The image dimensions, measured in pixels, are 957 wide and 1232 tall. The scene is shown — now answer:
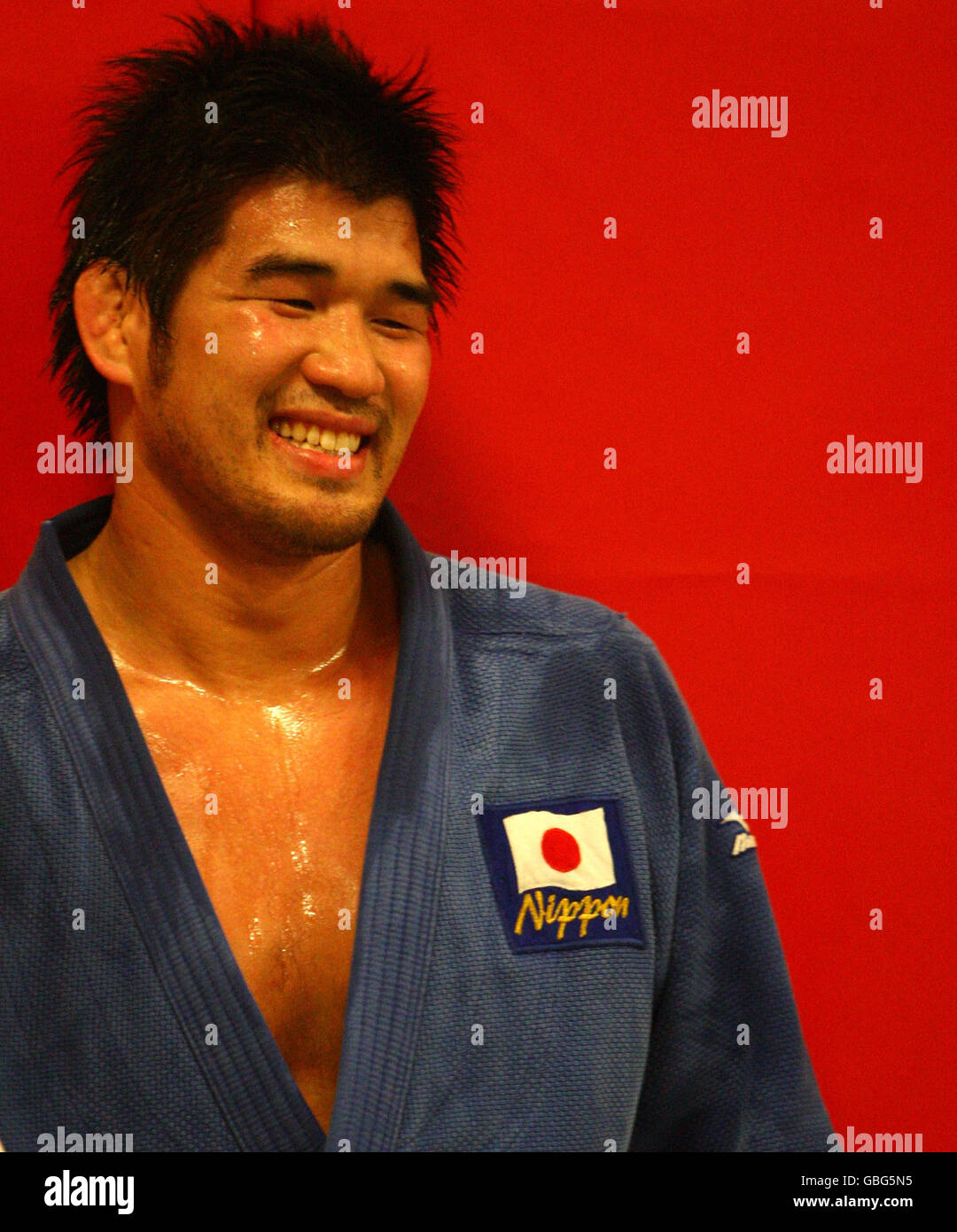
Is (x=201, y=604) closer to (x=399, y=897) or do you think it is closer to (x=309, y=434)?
(x=309, y=434)

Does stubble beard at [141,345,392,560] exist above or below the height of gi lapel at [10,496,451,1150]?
above

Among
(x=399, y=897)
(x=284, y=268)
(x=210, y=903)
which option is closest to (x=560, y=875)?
(x=399, y=897)

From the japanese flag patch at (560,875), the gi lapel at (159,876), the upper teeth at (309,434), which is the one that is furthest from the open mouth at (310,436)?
the japanese flag patch at (560,875)

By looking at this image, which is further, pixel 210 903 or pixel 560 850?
pixel 560 850

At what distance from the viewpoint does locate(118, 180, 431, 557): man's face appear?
1.34 meters

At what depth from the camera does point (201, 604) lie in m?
1.45

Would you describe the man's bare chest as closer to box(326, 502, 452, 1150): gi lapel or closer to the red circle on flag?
box(326, 502, 452, 1150): gi lapel

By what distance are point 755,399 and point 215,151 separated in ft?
2.25

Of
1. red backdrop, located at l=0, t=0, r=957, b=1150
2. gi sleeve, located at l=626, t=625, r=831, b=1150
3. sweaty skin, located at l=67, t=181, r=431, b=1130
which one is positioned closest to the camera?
sweaty skin, located at l=67, t=181, r=431, b=1130

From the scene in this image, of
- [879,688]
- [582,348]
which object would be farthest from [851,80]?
[879,688]

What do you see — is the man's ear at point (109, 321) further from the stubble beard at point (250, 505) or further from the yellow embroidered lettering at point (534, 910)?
the yellow embroidered lettering at point (534, 910)

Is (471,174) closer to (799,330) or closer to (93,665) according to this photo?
(799,330)

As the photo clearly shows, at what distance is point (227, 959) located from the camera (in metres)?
1.23

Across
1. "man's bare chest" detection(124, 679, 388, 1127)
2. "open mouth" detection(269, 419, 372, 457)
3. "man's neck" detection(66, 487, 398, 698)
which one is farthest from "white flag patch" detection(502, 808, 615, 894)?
"open mouth" detection(269, 419, 372, 457)
